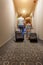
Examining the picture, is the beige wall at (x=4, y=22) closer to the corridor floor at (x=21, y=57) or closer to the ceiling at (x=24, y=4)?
the corridor floor at (x=21, y=57)

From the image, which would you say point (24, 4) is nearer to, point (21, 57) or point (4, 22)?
Result: point (4, 22)

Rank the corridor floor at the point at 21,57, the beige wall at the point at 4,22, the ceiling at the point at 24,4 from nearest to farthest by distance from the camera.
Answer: the corridor floor at the point at 21,57 < the beige wall at the point at 4,22 < the ceiling at the point at 24,4

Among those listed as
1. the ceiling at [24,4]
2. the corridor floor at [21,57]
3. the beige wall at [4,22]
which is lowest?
the corridor floor at [21,57]

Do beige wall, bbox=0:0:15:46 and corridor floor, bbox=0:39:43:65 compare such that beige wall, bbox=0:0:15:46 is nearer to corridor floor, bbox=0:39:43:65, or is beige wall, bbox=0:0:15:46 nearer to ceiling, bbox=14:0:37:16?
corridor floor, bbox=0:39:43:65

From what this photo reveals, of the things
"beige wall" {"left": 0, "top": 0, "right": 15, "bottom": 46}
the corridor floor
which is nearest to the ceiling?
"beige wall" {"left": 0, "top": 0, "right": 15, "bottom": 46}

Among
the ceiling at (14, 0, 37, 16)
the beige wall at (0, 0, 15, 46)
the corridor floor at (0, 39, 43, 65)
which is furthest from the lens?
the ceiling at (14, 0, 37, 16)

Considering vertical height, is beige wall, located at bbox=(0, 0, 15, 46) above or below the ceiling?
below

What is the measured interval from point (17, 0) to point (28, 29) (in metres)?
1.87

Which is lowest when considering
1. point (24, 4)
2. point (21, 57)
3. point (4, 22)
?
point (21, 57)

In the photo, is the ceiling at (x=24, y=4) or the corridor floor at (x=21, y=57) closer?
the corridor floor at (x=21, y=57)

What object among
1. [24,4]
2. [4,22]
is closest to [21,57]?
[4,22]

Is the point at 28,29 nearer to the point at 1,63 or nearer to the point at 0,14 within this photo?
the point at 0,14

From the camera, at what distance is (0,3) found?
3479 millimetres

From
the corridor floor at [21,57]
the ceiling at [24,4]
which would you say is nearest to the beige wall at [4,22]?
the corridor floor at [21,57]
